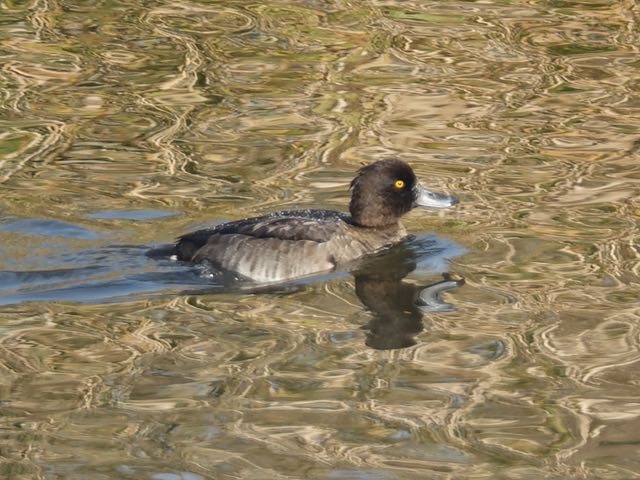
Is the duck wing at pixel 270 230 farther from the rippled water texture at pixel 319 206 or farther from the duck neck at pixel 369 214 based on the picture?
the duck neck at pixel 369 214

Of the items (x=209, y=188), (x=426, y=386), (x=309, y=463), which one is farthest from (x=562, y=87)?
(x=309, y=463)

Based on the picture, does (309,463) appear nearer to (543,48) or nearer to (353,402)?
(353,402)

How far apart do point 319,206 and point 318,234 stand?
1056mm

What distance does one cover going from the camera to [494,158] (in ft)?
41.0

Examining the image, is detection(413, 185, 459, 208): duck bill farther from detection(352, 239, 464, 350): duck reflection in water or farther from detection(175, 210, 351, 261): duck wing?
detection(175, 210, 351, 261): duck wing

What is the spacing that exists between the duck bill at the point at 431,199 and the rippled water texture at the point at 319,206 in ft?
0.77

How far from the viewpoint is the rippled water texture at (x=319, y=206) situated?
290 inches

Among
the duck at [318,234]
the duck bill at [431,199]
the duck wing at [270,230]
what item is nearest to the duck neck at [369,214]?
the duck at [318,234]

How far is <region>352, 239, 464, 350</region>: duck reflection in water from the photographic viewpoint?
9133 mm

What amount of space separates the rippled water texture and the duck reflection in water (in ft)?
0.09

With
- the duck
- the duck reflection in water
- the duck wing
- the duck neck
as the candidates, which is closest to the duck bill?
the duck

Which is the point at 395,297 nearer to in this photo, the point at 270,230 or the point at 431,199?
the point at 270,230

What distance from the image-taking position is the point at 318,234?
10.8 metres

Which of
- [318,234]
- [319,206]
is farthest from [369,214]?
[319,206]
